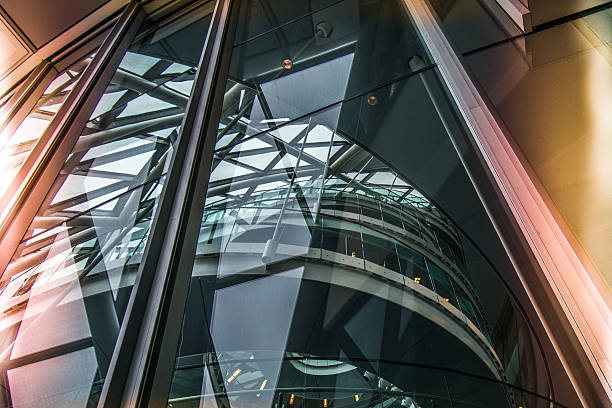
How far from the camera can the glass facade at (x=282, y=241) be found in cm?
117

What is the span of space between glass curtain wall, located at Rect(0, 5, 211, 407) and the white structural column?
1242 mm

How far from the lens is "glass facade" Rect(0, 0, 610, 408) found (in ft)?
3.84

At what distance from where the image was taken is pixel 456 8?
103 inches

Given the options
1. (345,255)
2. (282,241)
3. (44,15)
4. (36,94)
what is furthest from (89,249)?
(44,15)

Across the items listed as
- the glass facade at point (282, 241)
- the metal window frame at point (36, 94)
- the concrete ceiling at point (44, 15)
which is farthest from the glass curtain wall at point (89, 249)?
the concrete ceiling at point (44, 15)

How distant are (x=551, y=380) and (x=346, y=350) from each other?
889 mm

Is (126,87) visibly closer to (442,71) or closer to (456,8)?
(442,71)

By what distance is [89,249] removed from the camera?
63.1 inches

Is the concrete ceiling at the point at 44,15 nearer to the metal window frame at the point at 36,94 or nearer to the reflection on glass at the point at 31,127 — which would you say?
the metal window frame at the point at 36,94

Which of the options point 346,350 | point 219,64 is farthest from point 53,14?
point 346,350

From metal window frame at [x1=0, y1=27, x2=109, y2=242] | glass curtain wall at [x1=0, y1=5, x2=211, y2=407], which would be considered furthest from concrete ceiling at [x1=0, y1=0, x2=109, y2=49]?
glass curtain wall at [x1=0, y1=5, x2=211, y2=407]

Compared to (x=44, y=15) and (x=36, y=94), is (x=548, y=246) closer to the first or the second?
(x=36, y=94)

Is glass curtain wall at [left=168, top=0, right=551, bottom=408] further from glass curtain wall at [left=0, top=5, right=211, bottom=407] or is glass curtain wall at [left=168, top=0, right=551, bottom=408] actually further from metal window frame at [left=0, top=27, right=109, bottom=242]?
metal window frame at [left=0, top=27, right=109, bottom=242]

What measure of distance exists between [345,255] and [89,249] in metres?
1.23
